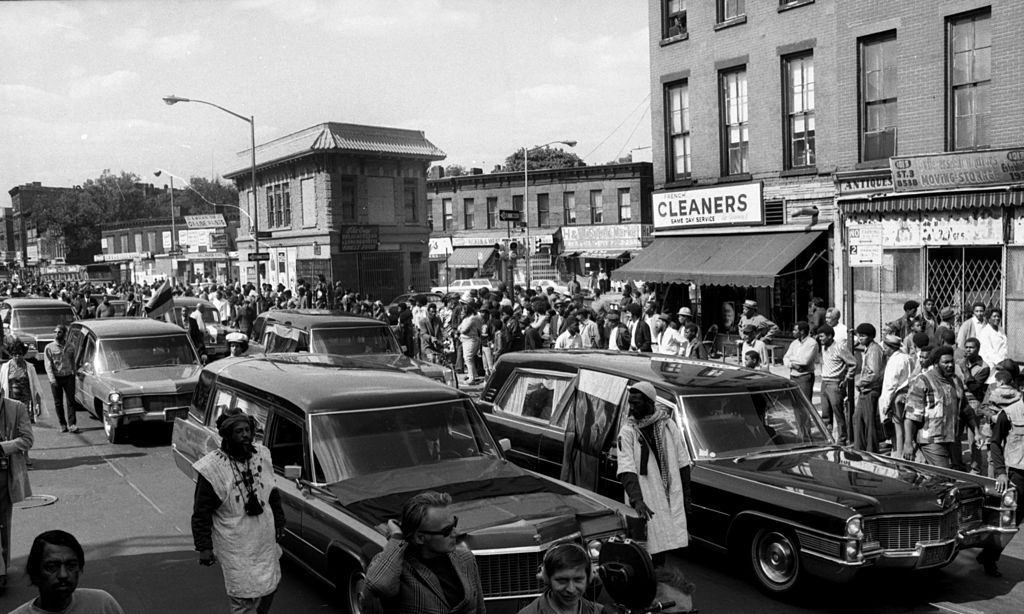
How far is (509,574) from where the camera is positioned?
209 inches

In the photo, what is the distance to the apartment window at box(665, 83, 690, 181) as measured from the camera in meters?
21.9

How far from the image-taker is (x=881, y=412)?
10977mm

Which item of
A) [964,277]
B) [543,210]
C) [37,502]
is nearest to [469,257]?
[543,210]

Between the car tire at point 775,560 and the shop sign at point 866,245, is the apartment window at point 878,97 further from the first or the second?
the car tire at point 775,560

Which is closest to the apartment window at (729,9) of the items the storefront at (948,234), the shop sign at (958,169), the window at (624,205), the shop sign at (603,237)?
the storefront at (948,234)

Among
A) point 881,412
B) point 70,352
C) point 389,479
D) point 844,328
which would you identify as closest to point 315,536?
point 389,479

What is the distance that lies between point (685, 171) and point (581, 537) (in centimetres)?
1778

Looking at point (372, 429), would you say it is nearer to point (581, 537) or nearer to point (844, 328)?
point (581, 537)

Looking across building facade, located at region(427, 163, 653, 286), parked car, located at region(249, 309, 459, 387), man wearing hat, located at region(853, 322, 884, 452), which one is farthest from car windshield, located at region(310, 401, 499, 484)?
building facade, located at region(427, 163, 653, 286)

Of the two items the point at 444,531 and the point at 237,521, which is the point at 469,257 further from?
the point at 444,531

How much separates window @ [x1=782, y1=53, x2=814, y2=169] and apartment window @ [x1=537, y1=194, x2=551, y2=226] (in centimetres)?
3101

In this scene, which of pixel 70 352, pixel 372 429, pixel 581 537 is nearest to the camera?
pixel 581 537

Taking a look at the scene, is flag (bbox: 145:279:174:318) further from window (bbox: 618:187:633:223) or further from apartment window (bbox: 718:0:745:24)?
window (bbox: 618:187:633:223)

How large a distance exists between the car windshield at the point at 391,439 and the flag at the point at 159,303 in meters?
14.7
